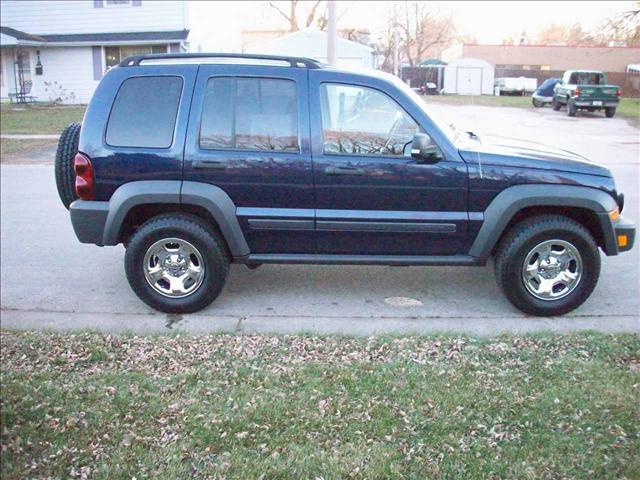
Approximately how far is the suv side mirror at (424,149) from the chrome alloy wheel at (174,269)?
1894 millimetres

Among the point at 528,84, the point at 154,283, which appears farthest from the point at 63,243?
the point at 528,84

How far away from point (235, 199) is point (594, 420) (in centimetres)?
305

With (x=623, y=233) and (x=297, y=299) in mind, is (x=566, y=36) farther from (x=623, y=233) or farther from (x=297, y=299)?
(x=297, y=299)

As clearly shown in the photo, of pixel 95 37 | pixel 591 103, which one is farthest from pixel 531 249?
pixel 95 37

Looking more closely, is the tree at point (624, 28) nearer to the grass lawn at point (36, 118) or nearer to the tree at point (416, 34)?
the tree at point (416, 34)

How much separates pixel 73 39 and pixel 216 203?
16587 millimetres

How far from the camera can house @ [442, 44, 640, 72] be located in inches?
178

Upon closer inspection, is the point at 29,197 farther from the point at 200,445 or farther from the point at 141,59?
the point at 200,445

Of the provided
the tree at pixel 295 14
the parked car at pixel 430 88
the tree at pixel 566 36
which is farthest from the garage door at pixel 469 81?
the tree at pixel 295 14

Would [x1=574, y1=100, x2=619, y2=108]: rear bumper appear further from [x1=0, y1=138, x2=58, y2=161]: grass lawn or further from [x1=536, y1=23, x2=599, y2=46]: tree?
[x1=0, y1=138, x2=58, y2=161]: grass lawn

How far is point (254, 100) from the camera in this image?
212 inches

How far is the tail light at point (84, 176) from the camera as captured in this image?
17.5 feet

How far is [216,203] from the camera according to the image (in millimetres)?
5273

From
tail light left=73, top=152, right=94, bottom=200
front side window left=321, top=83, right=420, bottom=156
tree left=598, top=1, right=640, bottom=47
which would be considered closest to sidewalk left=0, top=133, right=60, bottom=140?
tail light left=73, top=152, right=94, bottom=200
